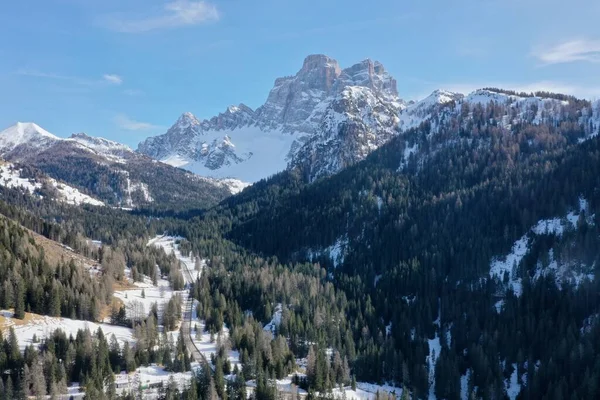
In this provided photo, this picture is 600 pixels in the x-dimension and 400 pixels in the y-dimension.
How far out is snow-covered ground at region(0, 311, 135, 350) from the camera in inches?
3981

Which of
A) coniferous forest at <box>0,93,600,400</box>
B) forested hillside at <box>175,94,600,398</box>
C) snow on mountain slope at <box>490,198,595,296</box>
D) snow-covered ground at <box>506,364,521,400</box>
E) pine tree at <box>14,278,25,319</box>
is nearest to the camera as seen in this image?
coniferous forest at <box>0,93,600,400</box>

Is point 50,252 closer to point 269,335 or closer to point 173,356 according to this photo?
point 173,356

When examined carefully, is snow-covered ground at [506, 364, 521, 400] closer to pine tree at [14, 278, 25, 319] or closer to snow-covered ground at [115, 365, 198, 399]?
snow-covered ground at [115, 365, 198, 399]

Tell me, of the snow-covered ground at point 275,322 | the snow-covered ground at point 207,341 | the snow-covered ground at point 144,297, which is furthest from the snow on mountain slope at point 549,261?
the snow-covered ground at point 144,297

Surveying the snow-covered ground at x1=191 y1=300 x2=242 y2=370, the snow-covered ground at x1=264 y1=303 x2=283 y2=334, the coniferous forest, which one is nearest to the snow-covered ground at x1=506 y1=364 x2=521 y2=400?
the coniferous forest

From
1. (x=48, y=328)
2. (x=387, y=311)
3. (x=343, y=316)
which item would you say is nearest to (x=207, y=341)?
(x=48, y=328)

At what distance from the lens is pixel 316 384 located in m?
107

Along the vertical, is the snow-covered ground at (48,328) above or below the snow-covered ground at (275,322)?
above

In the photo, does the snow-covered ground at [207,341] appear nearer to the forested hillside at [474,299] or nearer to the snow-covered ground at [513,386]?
the forested hillside at [474,299]

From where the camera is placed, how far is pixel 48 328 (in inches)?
4176

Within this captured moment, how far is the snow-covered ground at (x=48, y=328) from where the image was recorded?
101 meters

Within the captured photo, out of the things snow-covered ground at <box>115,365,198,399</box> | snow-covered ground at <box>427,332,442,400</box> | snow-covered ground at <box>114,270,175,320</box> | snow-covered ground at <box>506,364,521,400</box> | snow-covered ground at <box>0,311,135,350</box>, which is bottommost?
snow-covered ground at <box>506,364,521,400</box>

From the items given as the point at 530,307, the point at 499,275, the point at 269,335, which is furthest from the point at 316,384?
the point at 499,275

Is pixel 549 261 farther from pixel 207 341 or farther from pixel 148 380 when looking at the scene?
pixel 148 380
